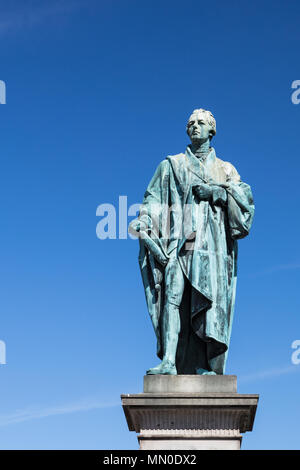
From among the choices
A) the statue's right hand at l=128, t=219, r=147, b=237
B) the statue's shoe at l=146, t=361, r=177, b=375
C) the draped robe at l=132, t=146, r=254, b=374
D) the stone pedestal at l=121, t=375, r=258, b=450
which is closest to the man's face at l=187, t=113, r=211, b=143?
the draped robe at l=132, t=146, r=254, b=374

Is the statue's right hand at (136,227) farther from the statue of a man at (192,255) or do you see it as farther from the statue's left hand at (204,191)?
the statue's left hand at (204,191)

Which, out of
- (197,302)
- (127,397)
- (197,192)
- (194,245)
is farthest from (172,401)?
(197,192)

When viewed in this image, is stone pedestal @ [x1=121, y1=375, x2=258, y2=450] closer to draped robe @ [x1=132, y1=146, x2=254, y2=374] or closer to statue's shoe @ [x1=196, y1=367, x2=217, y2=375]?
statue's shoe @ [x1=196, y1=367, x2=217, y2=375]

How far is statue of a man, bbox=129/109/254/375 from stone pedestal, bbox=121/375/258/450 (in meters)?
0.61

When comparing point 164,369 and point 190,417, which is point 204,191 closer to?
point 164,369

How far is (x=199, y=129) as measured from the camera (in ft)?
46.9

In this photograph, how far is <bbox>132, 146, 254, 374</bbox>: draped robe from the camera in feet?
43.4

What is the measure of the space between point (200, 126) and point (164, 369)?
407 centimetres

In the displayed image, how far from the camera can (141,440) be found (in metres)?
12.4

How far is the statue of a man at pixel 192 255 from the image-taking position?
43.3 feet
